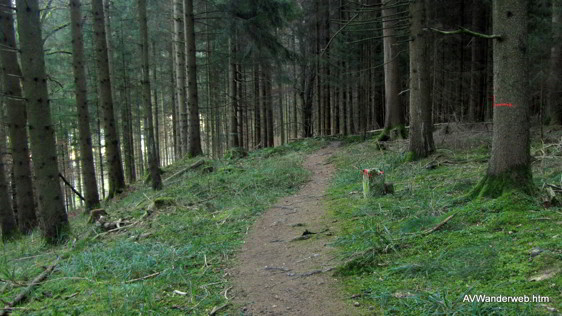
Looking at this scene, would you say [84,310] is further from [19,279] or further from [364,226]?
[364,226]

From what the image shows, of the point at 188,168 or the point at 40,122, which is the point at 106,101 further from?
the point at 40,122

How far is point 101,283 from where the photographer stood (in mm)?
4184

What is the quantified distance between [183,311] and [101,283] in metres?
1.26

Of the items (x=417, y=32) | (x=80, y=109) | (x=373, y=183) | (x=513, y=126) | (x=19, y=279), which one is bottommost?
(x=19, y=279)

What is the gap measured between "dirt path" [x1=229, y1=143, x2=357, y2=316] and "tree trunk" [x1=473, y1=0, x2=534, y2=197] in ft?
8.06

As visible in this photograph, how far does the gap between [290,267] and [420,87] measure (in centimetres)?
670

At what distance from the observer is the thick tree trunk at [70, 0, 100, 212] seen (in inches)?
389

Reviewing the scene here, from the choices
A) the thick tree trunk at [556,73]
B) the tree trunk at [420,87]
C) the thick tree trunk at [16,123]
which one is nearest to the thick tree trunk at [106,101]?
the thick tree trunk at [16,123]

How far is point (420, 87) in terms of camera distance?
9.41m

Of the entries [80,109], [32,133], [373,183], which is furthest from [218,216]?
[80,109]

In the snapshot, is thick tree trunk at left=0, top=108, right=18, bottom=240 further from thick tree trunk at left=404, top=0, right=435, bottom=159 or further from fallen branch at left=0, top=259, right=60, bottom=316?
thick tree trunk at left=404, top=0, right=435, bottom=159

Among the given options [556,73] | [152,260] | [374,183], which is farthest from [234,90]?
[152,260]

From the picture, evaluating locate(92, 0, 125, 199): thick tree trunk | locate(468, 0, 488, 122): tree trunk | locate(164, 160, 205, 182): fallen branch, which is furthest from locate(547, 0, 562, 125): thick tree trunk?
locate(92, 0, 125, 199): thick tree trunk

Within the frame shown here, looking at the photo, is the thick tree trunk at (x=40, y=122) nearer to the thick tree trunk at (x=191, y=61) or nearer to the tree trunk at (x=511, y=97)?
the tree trunk at (x=511, y=97)
